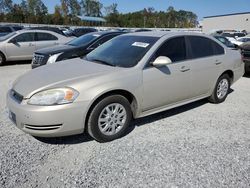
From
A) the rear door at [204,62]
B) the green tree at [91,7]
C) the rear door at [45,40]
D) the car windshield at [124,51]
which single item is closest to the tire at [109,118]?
the car windshield at [124,51]

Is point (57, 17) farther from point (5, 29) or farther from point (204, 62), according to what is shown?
point (204, 62)

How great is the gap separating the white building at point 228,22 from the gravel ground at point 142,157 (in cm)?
5515

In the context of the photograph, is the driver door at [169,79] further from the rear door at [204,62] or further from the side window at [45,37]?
the side window at [45,37]

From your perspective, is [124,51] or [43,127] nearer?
[43,127]

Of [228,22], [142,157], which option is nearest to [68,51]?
[142,157]

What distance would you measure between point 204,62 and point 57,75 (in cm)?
274

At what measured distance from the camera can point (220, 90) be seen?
5.56 m

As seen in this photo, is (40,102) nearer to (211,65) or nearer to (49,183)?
(49,183)

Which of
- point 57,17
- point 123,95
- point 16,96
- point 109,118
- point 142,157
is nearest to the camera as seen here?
point 142,157

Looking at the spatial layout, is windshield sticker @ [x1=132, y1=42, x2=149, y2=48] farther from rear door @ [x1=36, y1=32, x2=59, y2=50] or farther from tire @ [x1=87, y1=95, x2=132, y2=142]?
rear door @ [x1=36, y1=32, x2=59, y2=50]

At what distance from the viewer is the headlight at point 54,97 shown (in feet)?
10.7

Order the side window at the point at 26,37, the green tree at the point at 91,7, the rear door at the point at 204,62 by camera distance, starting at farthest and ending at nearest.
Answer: the green tree at the point at 91,7 < the side window at the point at 26,37 < the rear door at the point at 204,62

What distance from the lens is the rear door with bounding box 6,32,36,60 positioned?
10734 millimetres

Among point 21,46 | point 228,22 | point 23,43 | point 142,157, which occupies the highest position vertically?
point 23,43
